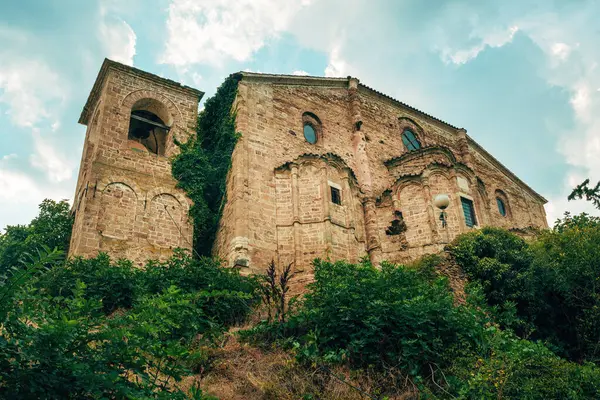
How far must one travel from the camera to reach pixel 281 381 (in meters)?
9.55

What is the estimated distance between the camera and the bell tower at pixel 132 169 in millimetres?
15984

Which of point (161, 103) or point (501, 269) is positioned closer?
point (501, 269)

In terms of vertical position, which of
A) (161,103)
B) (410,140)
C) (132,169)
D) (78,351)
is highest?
(410,140)

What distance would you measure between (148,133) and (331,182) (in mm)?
7854

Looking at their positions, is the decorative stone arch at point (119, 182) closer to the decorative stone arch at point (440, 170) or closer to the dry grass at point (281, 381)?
the dry grass at point (281, 381)

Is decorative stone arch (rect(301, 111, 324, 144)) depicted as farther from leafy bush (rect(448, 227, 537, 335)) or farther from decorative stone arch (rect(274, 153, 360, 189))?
leafy bush (rect(448, 227, 537, 335))

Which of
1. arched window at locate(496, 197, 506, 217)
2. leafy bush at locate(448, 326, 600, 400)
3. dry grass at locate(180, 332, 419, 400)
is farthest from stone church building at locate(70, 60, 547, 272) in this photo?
dry grass at locate(180, 332, 419, 400)

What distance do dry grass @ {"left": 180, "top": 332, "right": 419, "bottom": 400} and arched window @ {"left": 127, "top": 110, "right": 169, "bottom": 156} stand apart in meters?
12.1

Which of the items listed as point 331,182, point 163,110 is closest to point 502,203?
point 331,182

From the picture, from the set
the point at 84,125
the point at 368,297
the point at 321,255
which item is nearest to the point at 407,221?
the point at 321,255

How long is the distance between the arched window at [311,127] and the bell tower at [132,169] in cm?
438

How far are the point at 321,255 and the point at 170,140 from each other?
7330 mm

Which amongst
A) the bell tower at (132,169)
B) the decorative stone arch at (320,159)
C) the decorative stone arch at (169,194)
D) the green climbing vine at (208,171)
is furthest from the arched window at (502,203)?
the decorative stone arch at (169,194)

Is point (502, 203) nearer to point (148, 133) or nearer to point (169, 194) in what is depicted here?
point (169, 194)
